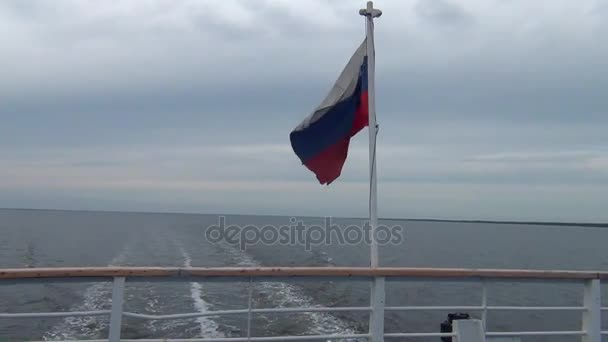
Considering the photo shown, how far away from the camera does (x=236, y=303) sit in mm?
13609

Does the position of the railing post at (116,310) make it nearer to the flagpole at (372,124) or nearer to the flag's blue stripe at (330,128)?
the flagpole at (372,124)

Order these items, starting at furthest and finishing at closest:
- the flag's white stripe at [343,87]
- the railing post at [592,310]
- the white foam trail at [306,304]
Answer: the white foam trail at [306,304] < the flag's white stripe at [343,87] < the railing post at [592,310]

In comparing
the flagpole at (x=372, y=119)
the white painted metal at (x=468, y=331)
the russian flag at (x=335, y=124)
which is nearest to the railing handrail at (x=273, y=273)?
the white painted metal at (x=468, y=331)

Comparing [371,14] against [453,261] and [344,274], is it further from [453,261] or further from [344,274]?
[453,261]

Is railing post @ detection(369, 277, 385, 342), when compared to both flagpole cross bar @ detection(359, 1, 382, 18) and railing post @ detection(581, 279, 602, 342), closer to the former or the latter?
railing post @ detection(581, 279, 602, 342)

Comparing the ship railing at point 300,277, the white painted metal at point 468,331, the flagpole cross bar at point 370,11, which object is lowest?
the white painted metal at point 468,331

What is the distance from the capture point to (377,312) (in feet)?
13.9

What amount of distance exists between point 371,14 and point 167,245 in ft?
95.3

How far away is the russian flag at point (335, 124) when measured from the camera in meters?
5.36

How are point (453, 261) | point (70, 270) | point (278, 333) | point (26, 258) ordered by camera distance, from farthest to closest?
1. point (453, 261)
2. point (26, 258)
3. point (278, 333)
4. point (70, 270)

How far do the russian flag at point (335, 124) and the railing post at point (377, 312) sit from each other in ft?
4.99

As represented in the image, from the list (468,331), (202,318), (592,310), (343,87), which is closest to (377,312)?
(468,331)

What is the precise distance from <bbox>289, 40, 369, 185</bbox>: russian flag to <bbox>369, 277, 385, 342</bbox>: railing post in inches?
59.8

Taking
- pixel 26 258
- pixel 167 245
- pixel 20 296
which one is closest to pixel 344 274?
pixel 20 296
